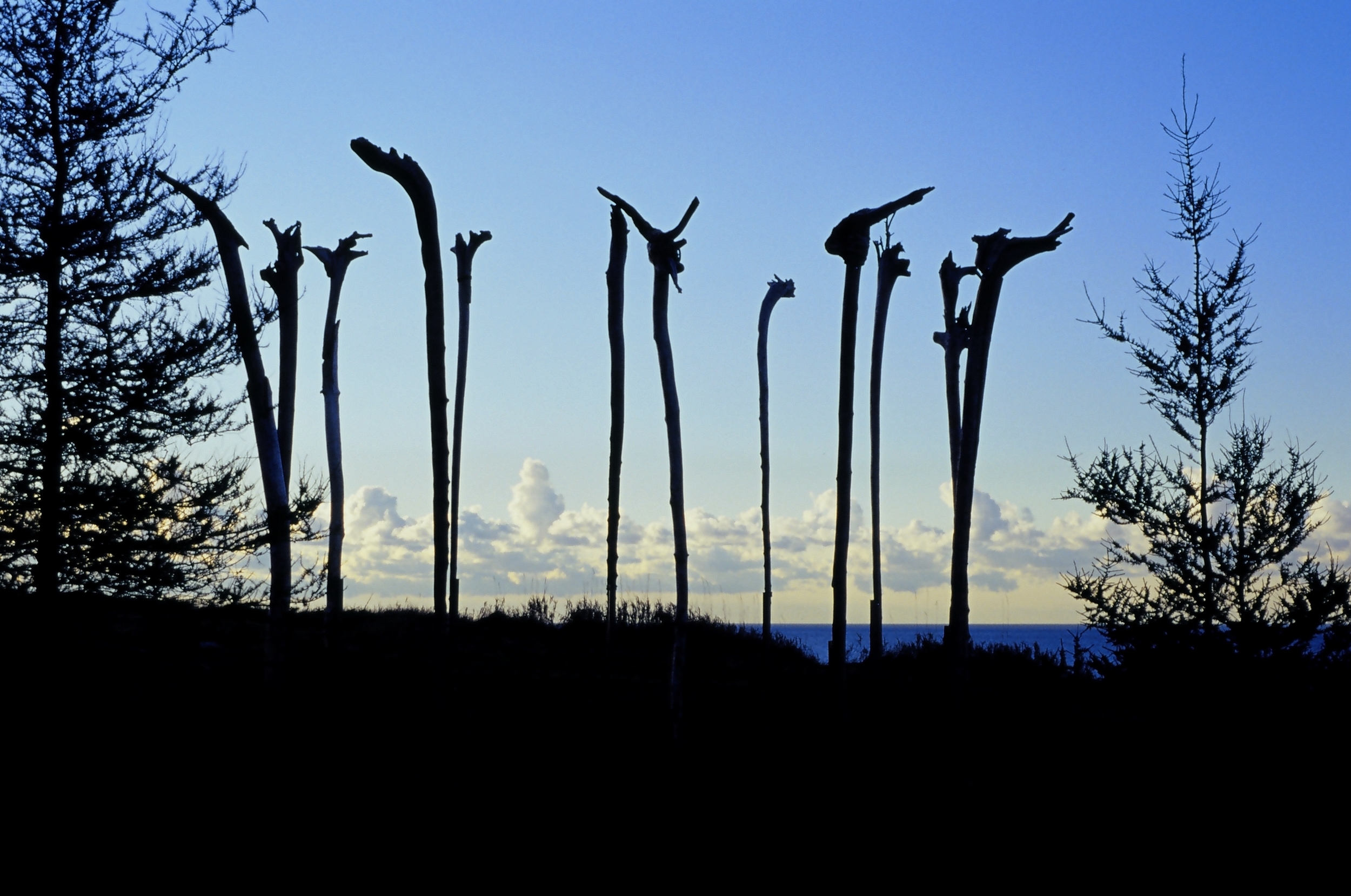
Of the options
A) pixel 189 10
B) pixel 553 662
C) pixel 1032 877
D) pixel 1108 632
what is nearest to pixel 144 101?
pixel 189 10

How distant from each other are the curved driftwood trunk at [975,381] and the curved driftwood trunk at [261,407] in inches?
266

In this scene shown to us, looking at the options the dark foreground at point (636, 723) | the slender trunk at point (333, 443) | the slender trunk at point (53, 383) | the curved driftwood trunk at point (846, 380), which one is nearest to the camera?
the dark foreground at point (636, 723)

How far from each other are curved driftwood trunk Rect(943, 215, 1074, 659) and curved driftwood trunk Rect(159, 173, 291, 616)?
676 centimetres

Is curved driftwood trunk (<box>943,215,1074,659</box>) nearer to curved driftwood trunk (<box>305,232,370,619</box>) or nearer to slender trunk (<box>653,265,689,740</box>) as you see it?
slender trunk (<box>653,265,689,740</box>)

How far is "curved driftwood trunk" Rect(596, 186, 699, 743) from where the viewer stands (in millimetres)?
11336

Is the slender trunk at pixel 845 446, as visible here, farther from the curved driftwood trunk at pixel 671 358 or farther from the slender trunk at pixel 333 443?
the slender trunk at pixel 333 443

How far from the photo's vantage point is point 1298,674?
11953 mm

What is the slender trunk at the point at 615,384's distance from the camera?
1340cm

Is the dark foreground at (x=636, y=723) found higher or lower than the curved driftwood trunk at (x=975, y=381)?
lower

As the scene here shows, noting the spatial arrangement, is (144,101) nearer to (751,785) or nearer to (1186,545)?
(751,785)

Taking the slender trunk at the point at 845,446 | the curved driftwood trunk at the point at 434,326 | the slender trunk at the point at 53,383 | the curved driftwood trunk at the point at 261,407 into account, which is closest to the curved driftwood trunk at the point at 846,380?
the slender trunk at the point at 845,446

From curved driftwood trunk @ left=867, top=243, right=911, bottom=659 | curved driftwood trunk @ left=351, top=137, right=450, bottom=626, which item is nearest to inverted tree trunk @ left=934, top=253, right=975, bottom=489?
curved driftwood trunk @ left=867, top=243, right=911, bottom=659

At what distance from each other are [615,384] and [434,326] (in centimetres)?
437

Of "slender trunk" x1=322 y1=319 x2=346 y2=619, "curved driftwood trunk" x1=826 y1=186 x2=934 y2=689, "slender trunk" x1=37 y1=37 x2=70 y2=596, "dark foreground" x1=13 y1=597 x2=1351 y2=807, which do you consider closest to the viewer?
"dark foreground" x1=13 y1=597 x2=1351 y2=807
